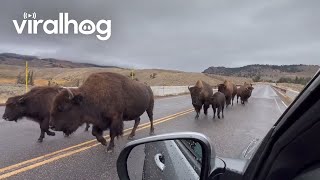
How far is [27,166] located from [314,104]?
6247 mm

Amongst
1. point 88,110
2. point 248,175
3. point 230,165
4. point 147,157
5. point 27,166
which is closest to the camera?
point 248,175

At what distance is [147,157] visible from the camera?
10.3 ft

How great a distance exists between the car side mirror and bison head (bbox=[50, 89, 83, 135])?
567 cm

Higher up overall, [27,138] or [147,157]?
[147,157]

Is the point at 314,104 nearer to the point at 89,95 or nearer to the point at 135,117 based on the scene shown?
the point at 89,95

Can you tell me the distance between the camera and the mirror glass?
2233 millimetres

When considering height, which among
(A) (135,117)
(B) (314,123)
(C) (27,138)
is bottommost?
(C) (27,138)

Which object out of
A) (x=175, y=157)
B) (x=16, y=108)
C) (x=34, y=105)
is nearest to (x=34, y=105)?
(x=34, y=105)

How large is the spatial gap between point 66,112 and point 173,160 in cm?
623

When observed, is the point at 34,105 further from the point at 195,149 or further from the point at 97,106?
the point at 195,149

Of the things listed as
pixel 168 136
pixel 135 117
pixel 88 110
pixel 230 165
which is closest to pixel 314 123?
pixel 230 165

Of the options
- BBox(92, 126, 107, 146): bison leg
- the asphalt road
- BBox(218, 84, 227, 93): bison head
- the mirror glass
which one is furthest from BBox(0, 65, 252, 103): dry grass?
the mirror glass

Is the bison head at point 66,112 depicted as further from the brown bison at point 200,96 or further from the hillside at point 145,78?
the hillside at point 145,78

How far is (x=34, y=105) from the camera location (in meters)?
10.2
